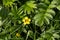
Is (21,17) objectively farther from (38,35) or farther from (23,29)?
(38,35)

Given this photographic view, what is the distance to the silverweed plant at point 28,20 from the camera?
7.57 ft

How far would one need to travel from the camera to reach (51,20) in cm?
245

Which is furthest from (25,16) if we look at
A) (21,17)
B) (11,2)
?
(11,2)

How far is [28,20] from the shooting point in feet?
7.98

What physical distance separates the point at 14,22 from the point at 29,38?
280mm

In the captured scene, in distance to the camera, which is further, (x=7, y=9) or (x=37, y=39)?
(x=7, y=9)

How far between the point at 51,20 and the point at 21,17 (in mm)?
383

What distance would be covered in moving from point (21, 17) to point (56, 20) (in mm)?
444

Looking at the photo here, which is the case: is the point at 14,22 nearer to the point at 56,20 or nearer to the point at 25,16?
the point at 25,16

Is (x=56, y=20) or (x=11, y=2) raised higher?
(x=11, y=2)

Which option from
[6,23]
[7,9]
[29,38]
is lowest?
[29,38]

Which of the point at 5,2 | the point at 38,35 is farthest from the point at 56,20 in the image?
the point at 5,2

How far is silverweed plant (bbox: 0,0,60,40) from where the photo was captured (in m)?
2.31

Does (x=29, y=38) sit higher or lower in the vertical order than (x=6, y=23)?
lower
